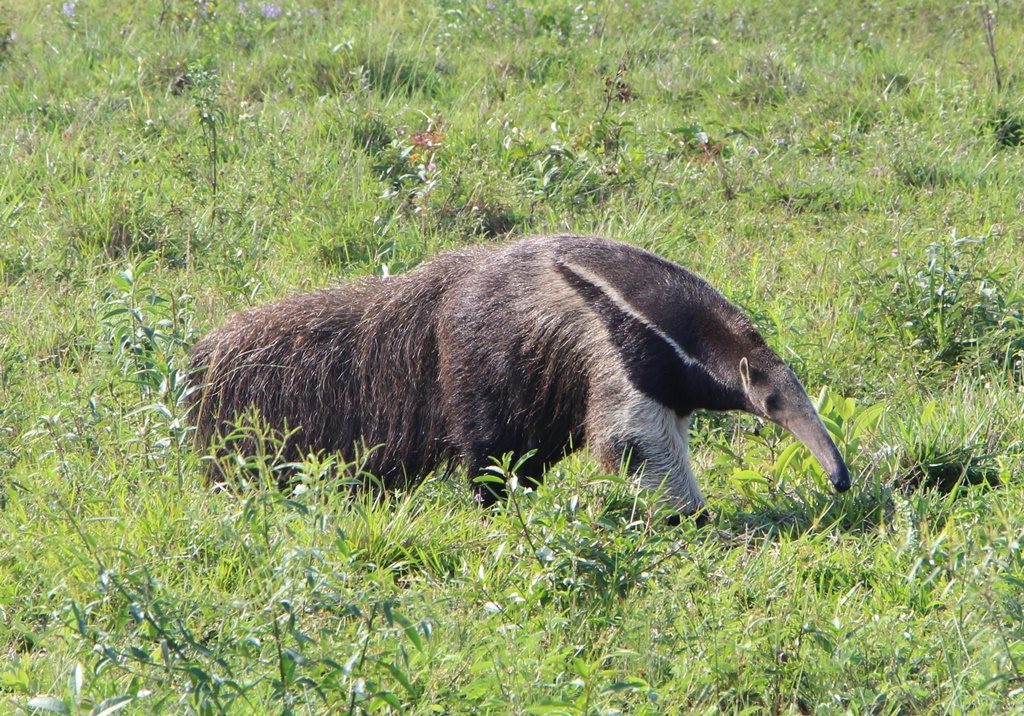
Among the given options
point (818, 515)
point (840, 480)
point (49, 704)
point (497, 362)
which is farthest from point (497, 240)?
point (49, 704)

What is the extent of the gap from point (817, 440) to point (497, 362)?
1249mm

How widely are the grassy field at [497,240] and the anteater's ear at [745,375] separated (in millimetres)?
444

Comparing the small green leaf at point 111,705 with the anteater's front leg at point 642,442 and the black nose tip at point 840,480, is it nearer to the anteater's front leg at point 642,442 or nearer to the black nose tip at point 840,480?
the anteater's front leg at point 642,442

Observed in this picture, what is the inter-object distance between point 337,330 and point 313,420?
38cm

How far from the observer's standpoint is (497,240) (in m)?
7.73

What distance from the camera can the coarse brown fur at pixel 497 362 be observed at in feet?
16.2

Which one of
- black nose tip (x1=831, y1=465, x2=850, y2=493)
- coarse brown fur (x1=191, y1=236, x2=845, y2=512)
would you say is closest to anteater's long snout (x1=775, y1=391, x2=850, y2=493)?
black nose tip (x1=831, y1=465, x2=850, y2=493)

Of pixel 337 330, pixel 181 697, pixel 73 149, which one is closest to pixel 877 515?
pixel 337 330

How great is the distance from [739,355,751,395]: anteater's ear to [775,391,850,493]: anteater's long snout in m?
0.17

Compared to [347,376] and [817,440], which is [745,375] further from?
[347,376]

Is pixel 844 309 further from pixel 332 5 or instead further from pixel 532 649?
pixel 332 5

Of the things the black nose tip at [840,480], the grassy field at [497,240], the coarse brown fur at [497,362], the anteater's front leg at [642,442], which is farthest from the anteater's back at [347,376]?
the black nose tip at [840,480]

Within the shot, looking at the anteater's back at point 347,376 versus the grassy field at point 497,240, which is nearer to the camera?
the grassy field at point 497,240

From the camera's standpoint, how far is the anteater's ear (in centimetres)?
488
